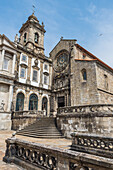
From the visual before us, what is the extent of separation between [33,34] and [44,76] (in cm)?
1064

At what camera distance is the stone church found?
19.1 meters

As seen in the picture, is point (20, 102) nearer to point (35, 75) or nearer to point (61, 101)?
point (35, 75)

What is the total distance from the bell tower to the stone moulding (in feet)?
82.4

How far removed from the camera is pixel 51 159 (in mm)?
3352

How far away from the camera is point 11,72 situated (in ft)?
67.2

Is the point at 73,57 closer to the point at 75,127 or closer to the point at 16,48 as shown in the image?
the point at 16,48

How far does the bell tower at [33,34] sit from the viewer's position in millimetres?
28036

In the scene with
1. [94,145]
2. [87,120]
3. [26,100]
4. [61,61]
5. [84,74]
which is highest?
[61,61]

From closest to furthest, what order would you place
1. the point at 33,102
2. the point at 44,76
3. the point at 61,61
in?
the point at 33,102
the point at 61,61
the point at 44,76

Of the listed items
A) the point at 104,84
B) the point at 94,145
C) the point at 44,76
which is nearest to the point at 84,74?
the point at 104,84

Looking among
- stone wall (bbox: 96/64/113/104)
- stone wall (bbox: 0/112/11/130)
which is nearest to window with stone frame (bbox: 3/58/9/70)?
stone wall (bbox: 0/112/11/130)

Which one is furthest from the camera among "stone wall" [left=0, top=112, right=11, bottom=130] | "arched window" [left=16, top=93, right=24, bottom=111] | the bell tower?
the bell tower

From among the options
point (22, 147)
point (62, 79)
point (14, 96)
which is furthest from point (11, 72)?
point (22, 147)

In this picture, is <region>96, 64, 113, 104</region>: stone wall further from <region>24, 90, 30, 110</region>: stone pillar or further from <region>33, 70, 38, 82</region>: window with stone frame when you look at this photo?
<region>24, 90, 30, 110</region>: stone pillar
